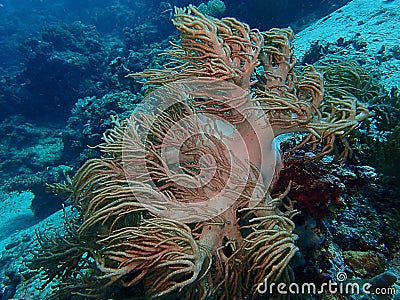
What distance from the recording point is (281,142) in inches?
129

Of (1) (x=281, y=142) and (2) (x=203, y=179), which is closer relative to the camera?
(2) (x=203, y=179)

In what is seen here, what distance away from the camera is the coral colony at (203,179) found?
6.89 feet

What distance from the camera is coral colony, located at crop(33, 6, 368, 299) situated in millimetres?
2100

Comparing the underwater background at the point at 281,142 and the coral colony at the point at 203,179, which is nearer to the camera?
the coral colony at the point at 203,179

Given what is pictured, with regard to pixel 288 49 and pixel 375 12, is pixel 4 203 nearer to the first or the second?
pixel 288 49

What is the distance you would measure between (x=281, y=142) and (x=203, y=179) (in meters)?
1.25

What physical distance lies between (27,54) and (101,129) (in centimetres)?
1030

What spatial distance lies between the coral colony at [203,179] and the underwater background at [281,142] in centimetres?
31

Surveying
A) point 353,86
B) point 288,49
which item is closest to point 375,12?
point 353,86

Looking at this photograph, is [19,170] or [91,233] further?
[19,170]

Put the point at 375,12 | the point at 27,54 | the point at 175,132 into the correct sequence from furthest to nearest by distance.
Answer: the point at 27,54 → the point at 375,12 → the point at 175,132

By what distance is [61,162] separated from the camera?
38.9 ft

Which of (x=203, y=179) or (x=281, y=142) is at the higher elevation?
(x=203, y=179)

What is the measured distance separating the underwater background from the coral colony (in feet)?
1.03
